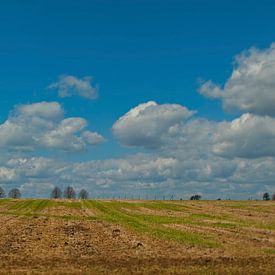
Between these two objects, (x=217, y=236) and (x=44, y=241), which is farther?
(x=217, y=236)

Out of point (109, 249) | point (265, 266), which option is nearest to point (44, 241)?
point (109, 249)

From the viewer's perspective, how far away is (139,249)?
97.9 ft

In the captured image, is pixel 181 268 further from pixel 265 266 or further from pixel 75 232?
pixel 75 232

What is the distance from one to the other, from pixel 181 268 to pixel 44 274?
619 centimetres

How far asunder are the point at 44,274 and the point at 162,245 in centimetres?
1152

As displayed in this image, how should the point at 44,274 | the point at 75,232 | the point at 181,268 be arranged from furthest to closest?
the point at 75,232, the point at 181,268, the point at 44,274

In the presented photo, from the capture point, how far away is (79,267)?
928 inches

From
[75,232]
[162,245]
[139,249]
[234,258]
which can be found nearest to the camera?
[234,258]

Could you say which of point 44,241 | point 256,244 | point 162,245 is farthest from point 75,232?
point 256,244

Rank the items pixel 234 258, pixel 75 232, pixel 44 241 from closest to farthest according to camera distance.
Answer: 1. pixel 234 258
2. pixel 44 241
3. pixel 75 232

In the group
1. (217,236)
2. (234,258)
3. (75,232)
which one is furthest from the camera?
(75,232)

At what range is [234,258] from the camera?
86.3 feet

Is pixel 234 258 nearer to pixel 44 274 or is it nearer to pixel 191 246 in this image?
pixel 191 246

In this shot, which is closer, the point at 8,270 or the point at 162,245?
the point at 8,270
